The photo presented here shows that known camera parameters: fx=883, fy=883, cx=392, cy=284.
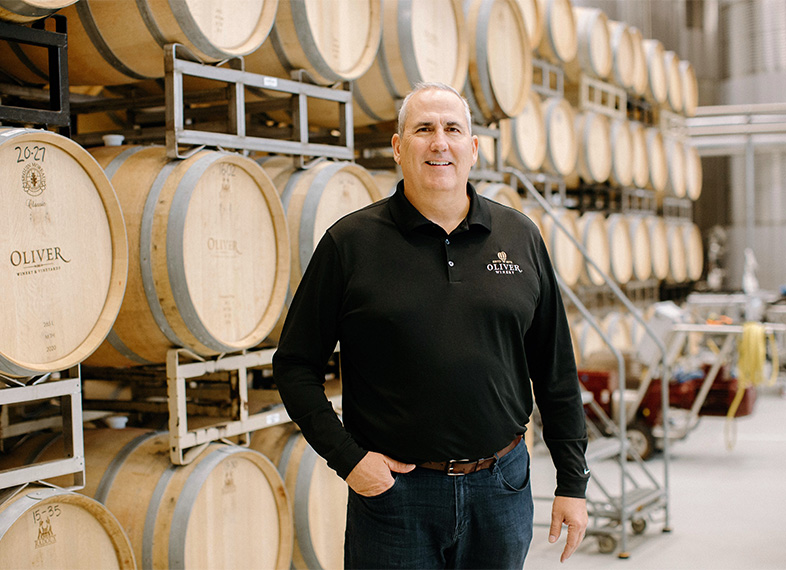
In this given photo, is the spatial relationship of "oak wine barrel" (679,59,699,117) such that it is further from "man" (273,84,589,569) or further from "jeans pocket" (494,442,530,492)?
"jeans pocket" (494,442,530,492)

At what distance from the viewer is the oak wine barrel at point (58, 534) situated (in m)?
2.76

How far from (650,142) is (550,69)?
8.87 ft

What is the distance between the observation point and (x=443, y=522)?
2.28 meters

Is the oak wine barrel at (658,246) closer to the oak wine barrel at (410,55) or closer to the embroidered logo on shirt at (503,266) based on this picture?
the oak wine barrel at (410,55)

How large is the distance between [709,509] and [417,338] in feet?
15.8

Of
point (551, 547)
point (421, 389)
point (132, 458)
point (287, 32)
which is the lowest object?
point (551, 547)

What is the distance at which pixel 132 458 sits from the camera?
352 centimetres

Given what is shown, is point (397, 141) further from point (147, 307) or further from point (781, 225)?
point (781, 225)

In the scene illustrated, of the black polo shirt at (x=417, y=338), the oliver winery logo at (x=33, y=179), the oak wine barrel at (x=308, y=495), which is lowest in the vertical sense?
the oak wine barrel at (x=308, y=495)

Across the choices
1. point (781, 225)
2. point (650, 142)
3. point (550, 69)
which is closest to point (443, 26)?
point (550, 69)

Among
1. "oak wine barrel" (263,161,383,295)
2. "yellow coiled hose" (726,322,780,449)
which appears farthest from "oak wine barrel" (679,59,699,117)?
"oak wine barrel" (263,161,383,295)

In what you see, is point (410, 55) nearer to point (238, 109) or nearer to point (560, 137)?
point (238, 109)

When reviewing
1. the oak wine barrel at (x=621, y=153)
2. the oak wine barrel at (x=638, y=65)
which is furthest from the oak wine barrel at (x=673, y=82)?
the oak wine barrel at (x=621, y=153)

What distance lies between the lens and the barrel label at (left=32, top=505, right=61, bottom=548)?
2840mm
